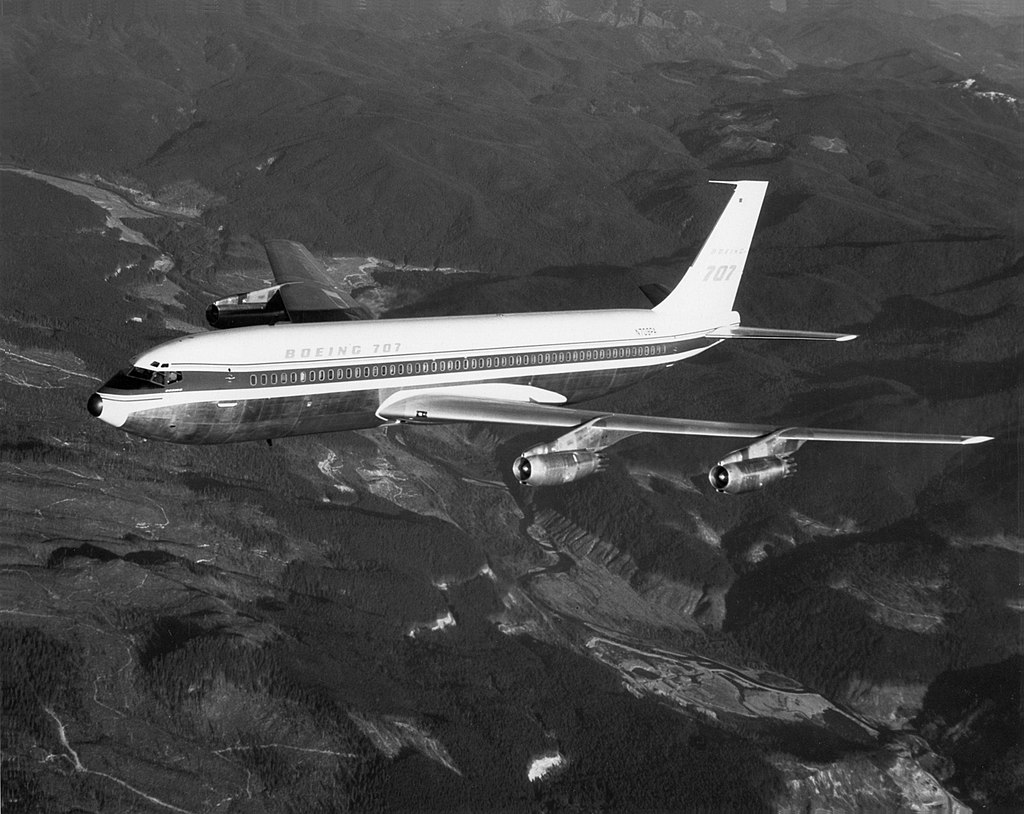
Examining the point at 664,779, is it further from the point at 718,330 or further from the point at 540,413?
the point at 540,413

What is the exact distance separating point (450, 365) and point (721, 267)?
35273mm

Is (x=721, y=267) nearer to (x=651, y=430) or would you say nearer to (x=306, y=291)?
(x=651, y=430)

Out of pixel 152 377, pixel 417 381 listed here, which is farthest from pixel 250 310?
pixel 152 377

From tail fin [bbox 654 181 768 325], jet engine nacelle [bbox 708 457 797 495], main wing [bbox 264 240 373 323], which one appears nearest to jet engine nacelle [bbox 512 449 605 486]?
jet engine nacelle [bbox 708 457 797 495]

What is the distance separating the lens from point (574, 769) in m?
165

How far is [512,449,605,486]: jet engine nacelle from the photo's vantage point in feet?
259

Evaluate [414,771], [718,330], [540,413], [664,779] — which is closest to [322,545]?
[414,771]

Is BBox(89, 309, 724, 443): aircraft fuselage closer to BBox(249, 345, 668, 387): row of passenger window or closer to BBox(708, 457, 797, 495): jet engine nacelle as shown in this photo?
BBox(249, 345, 668, 387): row of passenger window

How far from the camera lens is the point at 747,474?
262ft

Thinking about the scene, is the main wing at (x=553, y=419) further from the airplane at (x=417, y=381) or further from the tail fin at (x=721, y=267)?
the tail fin at (x=721, y=267)

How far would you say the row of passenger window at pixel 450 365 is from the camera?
80.1 meters

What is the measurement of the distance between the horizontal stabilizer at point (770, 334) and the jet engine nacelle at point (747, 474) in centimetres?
1732

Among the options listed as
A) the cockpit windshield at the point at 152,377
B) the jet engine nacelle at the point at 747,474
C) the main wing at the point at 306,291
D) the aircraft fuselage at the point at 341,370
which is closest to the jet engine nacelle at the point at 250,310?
the main wing at the point at 306,291

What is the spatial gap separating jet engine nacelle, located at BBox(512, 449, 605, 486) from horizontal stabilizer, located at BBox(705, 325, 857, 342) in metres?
26.9
